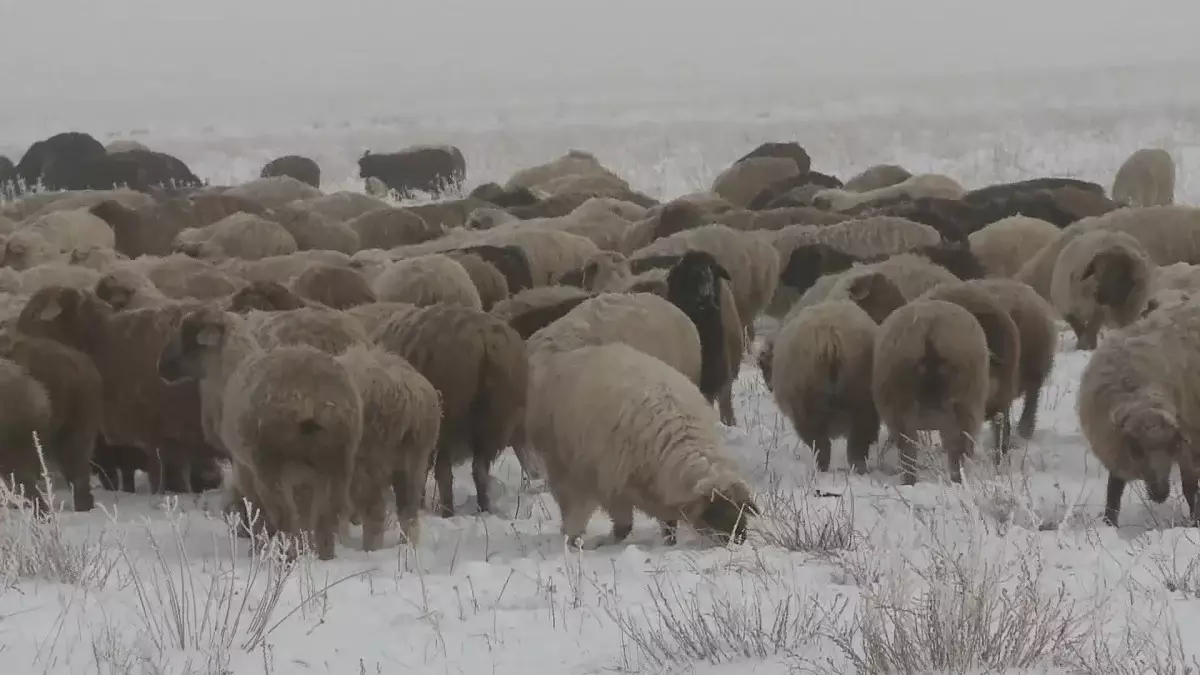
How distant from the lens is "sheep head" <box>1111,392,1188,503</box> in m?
6.53

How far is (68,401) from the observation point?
783 cm

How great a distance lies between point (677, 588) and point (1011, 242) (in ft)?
33.2

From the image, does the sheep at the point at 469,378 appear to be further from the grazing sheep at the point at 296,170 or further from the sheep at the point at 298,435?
the grazing sheep at the point at 296,170

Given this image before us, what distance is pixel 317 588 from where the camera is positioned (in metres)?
5.38

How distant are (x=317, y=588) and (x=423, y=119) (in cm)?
6059

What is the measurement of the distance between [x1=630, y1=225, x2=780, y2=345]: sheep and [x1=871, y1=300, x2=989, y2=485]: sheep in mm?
4173

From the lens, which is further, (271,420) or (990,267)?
(990,267)

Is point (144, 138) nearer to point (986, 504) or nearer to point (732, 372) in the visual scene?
point (732, 372)

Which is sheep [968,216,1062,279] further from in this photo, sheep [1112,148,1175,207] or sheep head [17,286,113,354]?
sheep head [17,286,113,354]

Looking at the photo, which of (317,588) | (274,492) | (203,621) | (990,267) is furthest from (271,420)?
(990,267)

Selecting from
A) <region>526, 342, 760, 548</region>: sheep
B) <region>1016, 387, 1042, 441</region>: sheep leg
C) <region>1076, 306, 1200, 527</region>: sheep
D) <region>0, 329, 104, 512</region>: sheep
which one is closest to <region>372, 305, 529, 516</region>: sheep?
<region>526, 342, 760, 548</region>: sheep

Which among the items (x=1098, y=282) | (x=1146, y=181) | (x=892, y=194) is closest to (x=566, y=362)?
(x=1098, y=282)

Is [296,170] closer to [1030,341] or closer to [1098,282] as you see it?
[1098,282]

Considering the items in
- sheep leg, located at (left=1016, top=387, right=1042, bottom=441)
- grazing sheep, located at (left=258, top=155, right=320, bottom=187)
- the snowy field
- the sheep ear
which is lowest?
sheep leg, located at (left=1016, top=387, right=1042, bottom=441)
